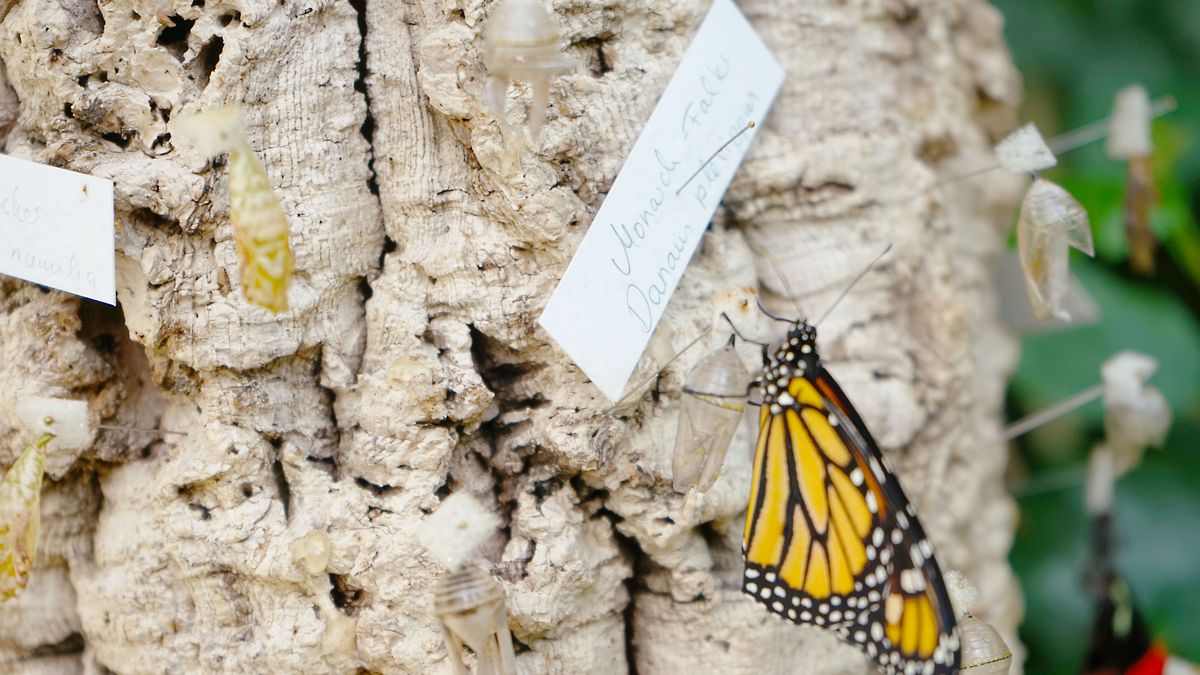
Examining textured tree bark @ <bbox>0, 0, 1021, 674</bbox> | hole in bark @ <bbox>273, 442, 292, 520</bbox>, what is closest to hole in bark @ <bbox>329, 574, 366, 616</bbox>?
textured tree bark @ <bbox>0, 0, 1021, 674</bbox>

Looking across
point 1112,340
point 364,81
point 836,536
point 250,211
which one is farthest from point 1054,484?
point 250,211

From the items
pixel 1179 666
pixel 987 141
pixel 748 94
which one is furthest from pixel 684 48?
pixel 1179 666

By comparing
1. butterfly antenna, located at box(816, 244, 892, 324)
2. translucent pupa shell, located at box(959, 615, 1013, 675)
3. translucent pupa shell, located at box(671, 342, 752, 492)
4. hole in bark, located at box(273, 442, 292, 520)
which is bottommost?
translucent pupa shell, located at box(959, 615, 1013, 675)

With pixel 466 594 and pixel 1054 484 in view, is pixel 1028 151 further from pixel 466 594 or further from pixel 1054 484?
pixel 1054 484

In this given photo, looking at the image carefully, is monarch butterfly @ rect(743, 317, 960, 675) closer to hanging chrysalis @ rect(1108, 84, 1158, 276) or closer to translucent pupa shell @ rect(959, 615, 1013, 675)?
translucent pupa shell @ rect(959, 615, 1013, 675)

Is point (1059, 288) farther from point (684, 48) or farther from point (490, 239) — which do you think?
point (490, 239)
